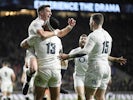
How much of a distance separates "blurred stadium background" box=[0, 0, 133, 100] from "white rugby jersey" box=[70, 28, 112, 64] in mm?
12775

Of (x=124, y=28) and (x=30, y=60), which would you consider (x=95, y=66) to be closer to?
(x=30, y=60)

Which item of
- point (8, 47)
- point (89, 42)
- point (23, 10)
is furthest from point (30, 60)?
point (8, 47)

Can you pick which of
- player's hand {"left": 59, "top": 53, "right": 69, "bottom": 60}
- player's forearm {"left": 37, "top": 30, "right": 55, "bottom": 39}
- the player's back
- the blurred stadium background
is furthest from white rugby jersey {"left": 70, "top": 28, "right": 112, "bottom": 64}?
the blurred stadium background

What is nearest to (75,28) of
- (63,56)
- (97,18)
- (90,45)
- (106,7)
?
(106,7)

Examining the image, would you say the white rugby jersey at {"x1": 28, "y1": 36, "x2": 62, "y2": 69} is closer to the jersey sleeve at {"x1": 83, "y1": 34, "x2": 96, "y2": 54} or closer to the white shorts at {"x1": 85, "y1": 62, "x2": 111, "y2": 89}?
the jersey sleeve at {"x1": 83, "y1": 34, "x2": 96, "y2": 54}

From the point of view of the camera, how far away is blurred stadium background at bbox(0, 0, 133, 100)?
21.0m

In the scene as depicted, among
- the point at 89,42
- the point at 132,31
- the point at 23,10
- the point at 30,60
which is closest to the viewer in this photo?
the point at 30,60

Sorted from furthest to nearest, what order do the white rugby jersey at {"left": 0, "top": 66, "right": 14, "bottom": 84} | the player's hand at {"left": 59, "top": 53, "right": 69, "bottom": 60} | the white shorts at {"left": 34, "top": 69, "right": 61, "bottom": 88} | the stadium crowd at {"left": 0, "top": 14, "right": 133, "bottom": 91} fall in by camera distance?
1. the stadium crowd at {"left": 0, "top": 14, "right": 133, "bottom": 91}
2. the white rugby jersey at {"left": 0, "top": 66, "right": 14, "bottom": 84}
3. the player's hand at {"left": 59, "top": 53, "right": 69, "bottom": 60}
4. the white shorts at {"left": 34, "top": 69, "right": 61, "bottom": 88}

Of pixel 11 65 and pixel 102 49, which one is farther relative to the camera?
pixel 11 65

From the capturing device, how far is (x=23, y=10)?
70.0 ft

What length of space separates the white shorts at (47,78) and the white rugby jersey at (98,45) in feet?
2.39

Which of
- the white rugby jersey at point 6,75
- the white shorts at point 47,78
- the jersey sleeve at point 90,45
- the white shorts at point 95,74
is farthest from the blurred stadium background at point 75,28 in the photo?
the white shorts at point 47,78

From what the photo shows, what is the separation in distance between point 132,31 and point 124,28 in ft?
1.98

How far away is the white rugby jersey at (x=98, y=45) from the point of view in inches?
281
